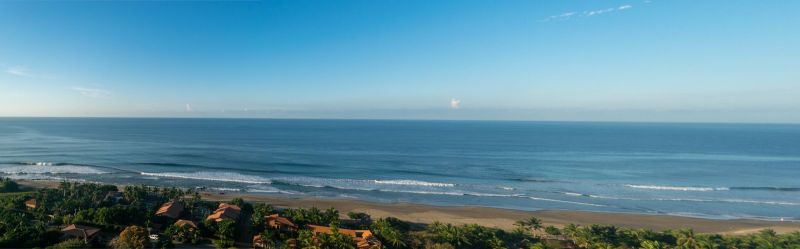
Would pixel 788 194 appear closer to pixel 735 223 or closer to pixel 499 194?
pixel 735 223

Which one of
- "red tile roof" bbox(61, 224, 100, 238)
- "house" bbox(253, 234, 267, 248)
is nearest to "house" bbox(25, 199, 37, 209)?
"red tile roof" bbox(61, 224, 100, 238)

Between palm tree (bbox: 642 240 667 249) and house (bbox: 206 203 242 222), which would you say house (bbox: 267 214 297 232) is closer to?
house (bbox: 206 203 242 222)

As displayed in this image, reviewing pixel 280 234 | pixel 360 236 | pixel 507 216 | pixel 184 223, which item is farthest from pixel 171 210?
pixel 507 216

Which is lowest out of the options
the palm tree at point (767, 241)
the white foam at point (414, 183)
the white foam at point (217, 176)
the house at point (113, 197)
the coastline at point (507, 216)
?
the coastline at point (507, 216)

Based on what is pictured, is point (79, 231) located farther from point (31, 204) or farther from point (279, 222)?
point (31, 204)

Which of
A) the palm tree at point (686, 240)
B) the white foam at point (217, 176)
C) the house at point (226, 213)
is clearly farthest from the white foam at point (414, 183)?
the palm tree at point (686, 240)

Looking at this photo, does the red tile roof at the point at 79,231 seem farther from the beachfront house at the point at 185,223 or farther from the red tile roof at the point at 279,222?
the red tile roof at the point at 279,222
